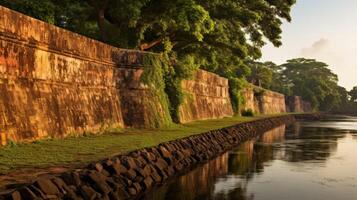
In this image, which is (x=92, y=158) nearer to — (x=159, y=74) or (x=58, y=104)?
(x=58, y=104)

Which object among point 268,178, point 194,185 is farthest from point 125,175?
point 268,178

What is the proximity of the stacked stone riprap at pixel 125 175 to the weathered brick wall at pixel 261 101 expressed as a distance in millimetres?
41717

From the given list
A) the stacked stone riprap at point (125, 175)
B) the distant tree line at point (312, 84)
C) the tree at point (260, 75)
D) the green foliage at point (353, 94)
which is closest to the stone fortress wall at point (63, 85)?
the stacked stone riprap at point (125, 175)

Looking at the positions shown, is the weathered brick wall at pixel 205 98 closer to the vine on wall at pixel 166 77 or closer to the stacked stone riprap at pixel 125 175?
the vine on wall at pixel 166 77

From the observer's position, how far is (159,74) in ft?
82.6

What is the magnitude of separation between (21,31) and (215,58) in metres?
27.9

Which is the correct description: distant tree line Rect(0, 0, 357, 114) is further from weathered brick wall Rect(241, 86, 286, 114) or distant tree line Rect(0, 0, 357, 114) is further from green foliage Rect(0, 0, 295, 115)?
weathered brick wall Rect(241, 86, 286, 114)

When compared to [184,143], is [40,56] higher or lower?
higher

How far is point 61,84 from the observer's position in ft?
57.5

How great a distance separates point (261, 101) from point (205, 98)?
34.2 m

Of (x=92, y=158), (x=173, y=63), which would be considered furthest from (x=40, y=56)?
(x=173, y=63)

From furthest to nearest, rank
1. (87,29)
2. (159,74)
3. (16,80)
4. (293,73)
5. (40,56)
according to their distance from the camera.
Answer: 1. (293,73)
2. (87,29)
3. (159,74)
4. (40,56)
5. (16,80)

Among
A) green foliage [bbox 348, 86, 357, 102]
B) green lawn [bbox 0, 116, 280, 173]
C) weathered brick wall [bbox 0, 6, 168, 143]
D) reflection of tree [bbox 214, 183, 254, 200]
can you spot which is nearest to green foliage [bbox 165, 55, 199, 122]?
weathered brick wall [bbox 0, 6, 168, 143]

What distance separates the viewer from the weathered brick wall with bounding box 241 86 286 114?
62.1 m
